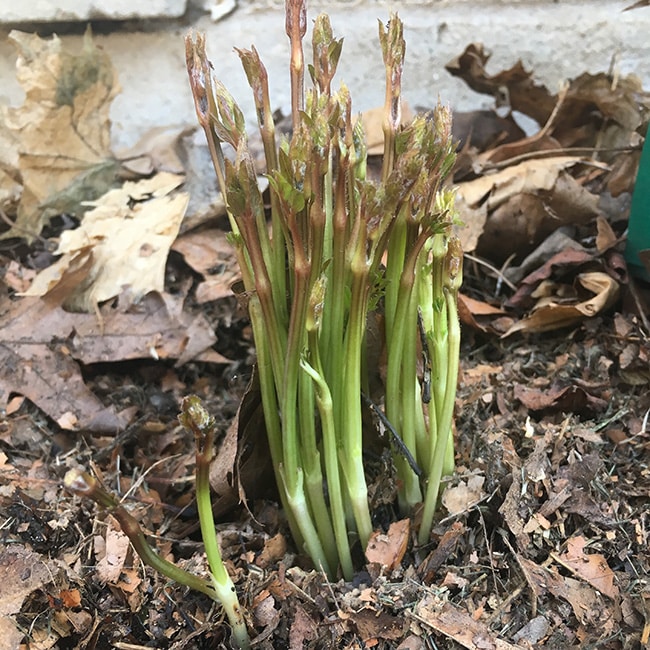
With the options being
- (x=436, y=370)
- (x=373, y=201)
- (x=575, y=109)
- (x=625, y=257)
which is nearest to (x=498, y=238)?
(x=625, y=257)

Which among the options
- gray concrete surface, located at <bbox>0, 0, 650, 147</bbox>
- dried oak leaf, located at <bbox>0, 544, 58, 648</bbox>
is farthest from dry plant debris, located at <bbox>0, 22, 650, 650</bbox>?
gray concrete surface, located at <bbox>0, 0, 650, 147</bbox>

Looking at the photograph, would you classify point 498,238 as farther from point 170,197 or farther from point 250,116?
point 250,116

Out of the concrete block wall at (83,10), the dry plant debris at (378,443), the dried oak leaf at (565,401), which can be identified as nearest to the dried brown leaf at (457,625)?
the dry plant debris at (378,443)

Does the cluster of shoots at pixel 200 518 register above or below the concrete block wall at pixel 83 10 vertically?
below

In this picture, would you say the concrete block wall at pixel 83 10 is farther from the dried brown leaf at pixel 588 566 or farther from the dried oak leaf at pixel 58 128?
the dried brown leaf at pixel 588 566

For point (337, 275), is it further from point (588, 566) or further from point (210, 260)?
point (210, 260)

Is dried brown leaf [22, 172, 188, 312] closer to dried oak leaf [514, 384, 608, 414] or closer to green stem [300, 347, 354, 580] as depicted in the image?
green stem [300, 347, 354, 580]
